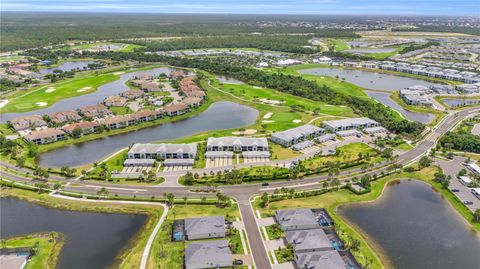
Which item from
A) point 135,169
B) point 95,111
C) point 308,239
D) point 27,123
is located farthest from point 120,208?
point 95,111

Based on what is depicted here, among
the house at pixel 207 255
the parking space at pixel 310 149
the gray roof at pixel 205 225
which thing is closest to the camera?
the house at pixel 207 255

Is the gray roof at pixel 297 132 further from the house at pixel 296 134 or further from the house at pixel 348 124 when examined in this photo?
the house at pixel 348 124

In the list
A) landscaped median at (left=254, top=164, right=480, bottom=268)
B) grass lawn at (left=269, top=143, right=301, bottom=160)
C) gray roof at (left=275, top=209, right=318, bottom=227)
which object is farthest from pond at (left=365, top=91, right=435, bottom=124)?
gray roof at (left=275, top=209, right=318, bottom=227)

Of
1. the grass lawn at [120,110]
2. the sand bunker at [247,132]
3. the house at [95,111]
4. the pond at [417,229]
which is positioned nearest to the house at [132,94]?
the grass lawn at [120,110]

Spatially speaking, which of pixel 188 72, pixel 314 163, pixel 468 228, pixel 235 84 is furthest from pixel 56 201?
pixel 188 72

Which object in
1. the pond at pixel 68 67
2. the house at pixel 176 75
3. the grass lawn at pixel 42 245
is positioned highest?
the house at pixel 176 75

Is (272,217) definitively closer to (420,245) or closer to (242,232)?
(242,232)

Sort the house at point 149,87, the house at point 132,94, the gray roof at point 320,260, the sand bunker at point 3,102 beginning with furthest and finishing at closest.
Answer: the house at point 149,87 < the house at point 132,94 < the sand bunker at point 3,102 < the gray roof at point 320,260
